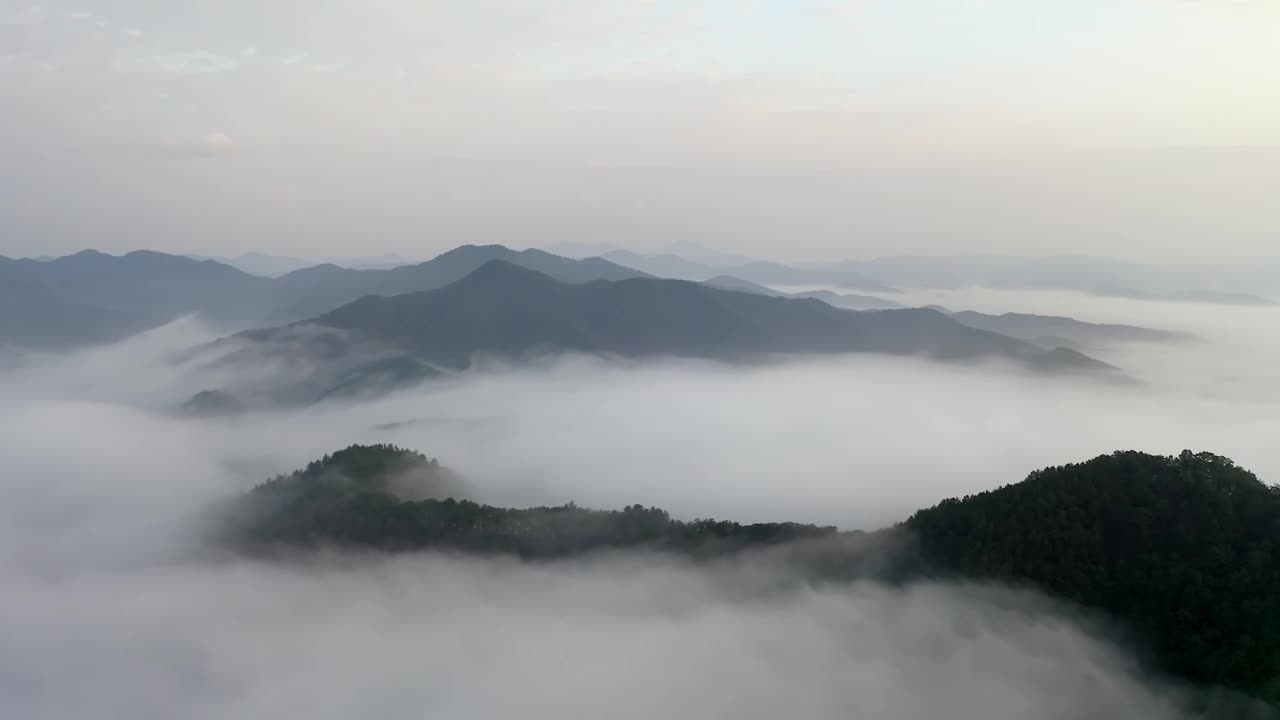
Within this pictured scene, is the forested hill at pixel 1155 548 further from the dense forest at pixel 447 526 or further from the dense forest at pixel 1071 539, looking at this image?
the dense forest at pixel 447 526

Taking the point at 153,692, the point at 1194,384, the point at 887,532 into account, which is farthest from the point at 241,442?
the point at 1194,384

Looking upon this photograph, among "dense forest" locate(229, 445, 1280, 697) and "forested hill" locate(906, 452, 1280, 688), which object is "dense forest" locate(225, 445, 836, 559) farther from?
"forested hill" locate(906, 452, 1280, 688)

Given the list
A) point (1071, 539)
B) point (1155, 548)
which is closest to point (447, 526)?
point (1071, 539)

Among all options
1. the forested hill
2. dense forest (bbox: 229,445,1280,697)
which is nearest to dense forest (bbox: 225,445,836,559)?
dense forest (bbox: 229,445,1280,697)

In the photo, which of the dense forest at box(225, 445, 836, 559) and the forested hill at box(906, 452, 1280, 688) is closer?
the forested hill at box(906, 452, 1280, 688)

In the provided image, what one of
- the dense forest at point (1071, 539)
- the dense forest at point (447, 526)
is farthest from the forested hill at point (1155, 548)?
the dense forest at point (447, 526)

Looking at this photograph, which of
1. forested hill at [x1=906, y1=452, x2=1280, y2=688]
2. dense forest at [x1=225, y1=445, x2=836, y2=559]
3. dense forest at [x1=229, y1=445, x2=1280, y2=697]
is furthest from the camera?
dense forest at [x1=225, y1=445, x2=836, y2=559]
